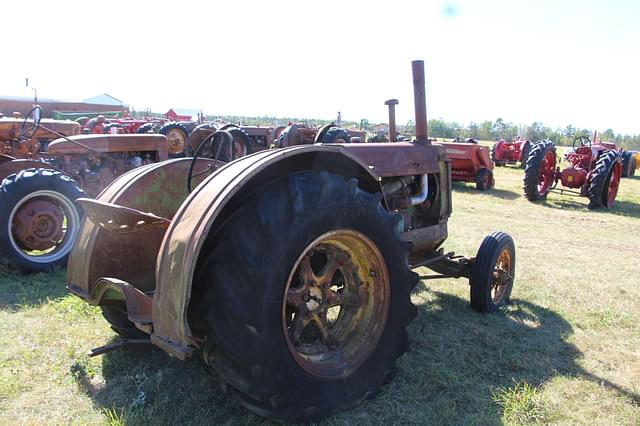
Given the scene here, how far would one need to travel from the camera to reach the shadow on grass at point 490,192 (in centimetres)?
1197

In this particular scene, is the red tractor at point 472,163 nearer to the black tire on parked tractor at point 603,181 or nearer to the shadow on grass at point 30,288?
the black tire on parked tractor at point 603,181

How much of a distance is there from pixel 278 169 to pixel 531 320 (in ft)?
9.42

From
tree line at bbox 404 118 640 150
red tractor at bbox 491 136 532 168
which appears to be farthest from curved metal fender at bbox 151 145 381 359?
tree line at bbox 404 118 640 150

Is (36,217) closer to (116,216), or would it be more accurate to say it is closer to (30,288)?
(30,288)

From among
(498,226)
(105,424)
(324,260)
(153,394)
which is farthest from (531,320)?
Answer: (498,226)

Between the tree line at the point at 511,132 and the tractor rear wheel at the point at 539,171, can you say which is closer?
the tractor rear wheel at the point at 539,171

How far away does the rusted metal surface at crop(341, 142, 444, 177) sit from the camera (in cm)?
348

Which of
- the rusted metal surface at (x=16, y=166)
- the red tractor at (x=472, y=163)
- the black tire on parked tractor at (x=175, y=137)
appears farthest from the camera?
the black tire on parked tractor at (x=175, y=137)

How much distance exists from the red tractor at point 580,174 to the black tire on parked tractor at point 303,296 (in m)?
9.53

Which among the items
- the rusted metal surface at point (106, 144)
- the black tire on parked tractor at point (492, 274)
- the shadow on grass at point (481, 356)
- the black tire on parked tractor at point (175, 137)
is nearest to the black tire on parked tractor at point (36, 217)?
the rusted metal surface at point (106, 144)

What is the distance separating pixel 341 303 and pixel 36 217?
386cm

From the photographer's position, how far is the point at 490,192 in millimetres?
12562

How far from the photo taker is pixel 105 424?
2414mm

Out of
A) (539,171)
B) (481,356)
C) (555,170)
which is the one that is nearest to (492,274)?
(481,356)
